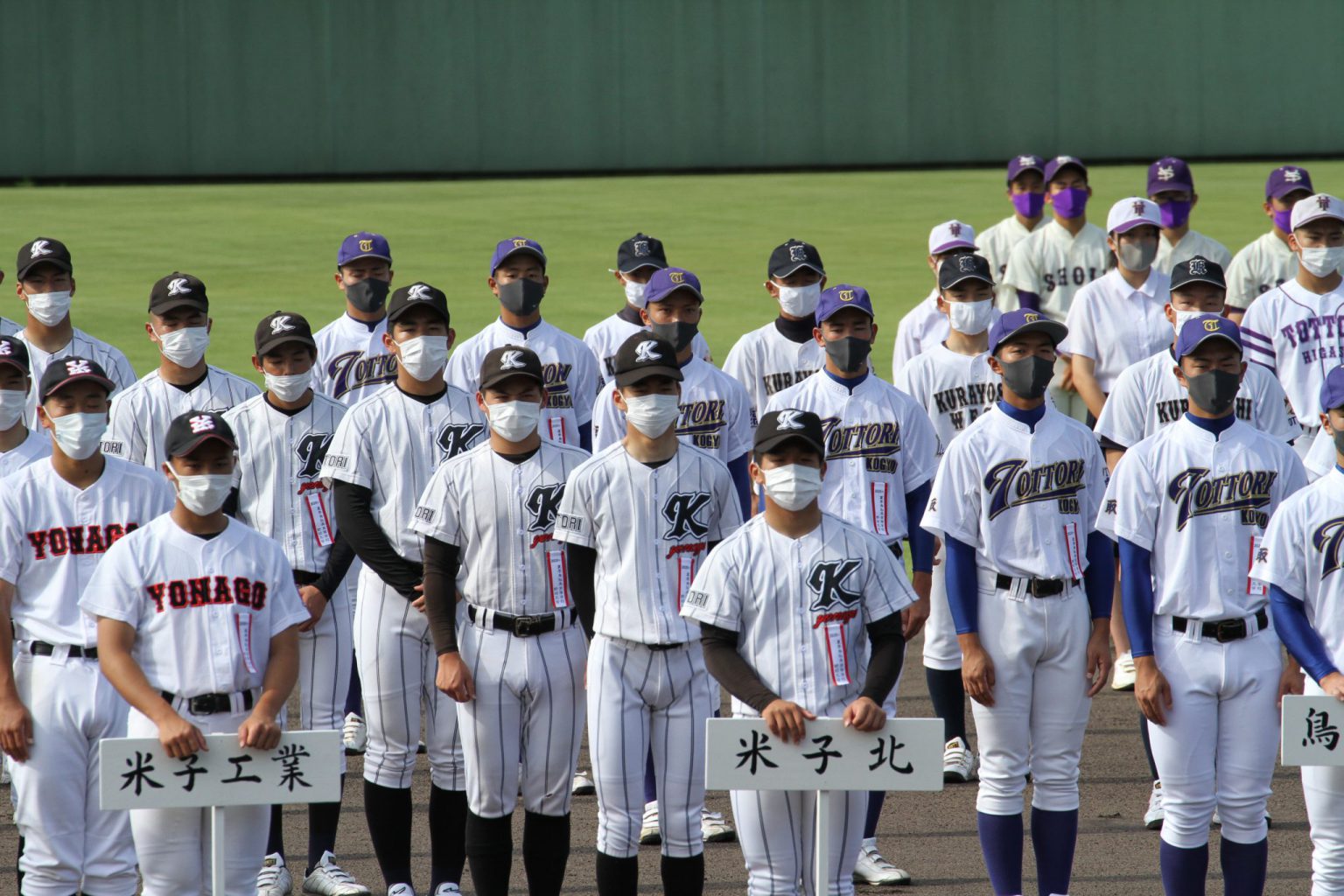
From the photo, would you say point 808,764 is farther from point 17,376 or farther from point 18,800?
point 17,376

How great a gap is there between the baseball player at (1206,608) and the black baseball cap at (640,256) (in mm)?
3257

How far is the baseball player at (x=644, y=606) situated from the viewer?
5.24m

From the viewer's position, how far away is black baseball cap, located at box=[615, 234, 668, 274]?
8.23 metres

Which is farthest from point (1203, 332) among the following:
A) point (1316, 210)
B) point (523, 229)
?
point (523, 229)

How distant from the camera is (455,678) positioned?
537 cm

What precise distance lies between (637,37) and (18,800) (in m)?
25.6

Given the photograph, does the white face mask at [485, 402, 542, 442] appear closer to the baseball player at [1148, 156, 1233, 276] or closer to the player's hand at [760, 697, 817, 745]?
the player's hand at [760, 697, 817, 745]

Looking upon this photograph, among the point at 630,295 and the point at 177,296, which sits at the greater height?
the point at 630,295

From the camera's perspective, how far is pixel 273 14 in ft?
92.8

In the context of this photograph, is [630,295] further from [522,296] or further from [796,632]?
[796,632]

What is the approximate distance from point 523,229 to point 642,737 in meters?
18.9

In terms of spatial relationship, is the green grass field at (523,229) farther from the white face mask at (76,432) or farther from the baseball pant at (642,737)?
the baseball pant at (642,737)

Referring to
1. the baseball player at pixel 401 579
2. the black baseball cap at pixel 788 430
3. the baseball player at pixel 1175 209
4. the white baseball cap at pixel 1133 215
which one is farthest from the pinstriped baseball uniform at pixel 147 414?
the baseball player at pixel 1175 209

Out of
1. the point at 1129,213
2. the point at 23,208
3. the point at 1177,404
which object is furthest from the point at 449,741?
the point at 23,208
